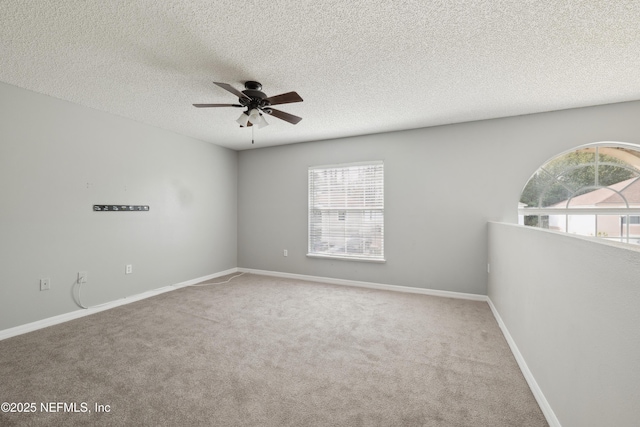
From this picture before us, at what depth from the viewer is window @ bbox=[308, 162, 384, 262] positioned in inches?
171

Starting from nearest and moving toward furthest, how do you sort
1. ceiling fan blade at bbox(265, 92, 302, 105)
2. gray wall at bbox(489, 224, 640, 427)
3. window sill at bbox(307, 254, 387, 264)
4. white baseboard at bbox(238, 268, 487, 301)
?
gray wall at bbox(489, 224, 640, 427)
ceiling fan blade at bbox(265, 92, 302, 105)
white baseboard at bbox(238, 268, 487, 301)
window sill at bbox(307, 254, 387, 264)

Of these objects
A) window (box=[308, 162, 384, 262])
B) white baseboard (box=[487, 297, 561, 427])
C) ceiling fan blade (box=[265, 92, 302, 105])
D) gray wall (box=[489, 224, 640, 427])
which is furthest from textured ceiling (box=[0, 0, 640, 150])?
white baseboard (box=[487, 297, 561, 427])

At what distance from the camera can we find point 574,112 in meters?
3.23

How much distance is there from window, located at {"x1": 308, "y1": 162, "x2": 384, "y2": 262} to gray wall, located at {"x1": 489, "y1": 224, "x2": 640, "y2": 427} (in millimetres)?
2332

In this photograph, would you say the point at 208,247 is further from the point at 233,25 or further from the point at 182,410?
the point at 233,25

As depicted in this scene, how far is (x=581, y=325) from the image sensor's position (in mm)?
1234

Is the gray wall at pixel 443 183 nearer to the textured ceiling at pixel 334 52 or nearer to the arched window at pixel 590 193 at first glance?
the arched window at pixel 590 193

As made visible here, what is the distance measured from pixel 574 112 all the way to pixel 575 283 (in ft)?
10.1

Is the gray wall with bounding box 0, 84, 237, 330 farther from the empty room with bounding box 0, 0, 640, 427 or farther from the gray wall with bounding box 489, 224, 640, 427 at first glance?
the gray wall with bounding box 489, 224, 640, 427

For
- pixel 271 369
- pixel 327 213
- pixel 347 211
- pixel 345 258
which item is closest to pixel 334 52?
pixel 271 369

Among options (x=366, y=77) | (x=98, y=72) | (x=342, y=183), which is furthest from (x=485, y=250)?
(x=98, y=72)

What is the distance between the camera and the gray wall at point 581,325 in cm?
93

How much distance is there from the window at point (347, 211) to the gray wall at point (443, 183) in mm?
136

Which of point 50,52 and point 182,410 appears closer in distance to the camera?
point 182,410
